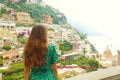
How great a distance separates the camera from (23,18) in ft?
83.0

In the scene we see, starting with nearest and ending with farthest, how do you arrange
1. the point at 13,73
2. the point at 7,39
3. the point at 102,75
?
1. the point at 102,75
2. the point at 13,73
3. the point at 7,39

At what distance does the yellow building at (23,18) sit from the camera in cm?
2453

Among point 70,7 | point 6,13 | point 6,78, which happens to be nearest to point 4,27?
point 6,13

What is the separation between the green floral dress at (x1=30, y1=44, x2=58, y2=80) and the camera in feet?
3.75

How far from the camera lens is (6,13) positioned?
81.2 ft

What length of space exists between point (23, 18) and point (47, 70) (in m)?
24.5

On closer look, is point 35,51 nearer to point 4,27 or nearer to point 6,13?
point 4,27

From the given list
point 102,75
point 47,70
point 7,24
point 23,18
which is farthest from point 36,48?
point 23,18

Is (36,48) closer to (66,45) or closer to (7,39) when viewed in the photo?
(7,39)

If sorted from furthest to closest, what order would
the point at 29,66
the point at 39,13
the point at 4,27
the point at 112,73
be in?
the point at 39,13
the point at 4,27
the point at 112,73
the point at 29,66

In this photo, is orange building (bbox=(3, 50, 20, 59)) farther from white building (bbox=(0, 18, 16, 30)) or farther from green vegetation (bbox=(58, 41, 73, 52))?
green vegetation (bbox=(58, 41, 73, 52))

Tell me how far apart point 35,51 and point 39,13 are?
28.2 meters

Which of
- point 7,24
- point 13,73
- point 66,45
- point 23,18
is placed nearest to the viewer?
point 13,73

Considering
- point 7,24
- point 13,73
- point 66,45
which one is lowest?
point 13,73
